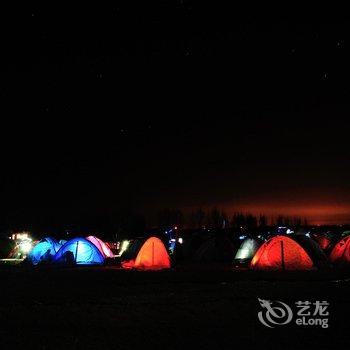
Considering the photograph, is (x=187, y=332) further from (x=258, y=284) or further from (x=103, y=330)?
(x=258, y=284)

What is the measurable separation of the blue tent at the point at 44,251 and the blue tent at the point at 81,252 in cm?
88

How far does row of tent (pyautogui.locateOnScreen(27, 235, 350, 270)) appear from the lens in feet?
73.4

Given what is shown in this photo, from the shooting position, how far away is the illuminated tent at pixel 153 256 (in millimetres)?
24266

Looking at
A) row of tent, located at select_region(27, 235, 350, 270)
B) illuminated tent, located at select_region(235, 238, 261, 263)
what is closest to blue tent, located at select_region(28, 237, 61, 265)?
row of tent, located at select_region(27, 235, 350, 270)

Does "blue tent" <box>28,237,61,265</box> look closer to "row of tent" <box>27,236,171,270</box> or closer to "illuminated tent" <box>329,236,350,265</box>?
"row of tent" <box>27,236,171,270</box>

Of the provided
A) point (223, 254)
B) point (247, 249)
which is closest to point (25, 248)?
point (223, 254)

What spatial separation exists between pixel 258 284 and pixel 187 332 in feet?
24.9

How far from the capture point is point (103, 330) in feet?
29.0

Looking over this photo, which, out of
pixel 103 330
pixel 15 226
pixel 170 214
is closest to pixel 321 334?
pixel 103 330

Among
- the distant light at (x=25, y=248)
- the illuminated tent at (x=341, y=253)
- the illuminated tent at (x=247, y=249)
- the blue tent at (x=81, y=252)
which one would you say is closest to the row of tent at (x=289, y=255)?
the illuminated tent at (x=341, y=253)

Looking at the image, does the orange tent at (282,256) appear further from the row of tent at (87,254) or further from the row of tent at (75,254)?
the row of tent at (75,254)

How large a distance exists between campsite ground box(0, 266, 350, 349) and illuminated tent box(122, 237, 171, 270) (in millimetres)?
6662

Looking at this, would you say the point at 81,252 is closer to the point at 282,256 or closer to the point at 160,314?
the point at 282,256

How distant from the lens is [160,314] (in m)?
10.4
